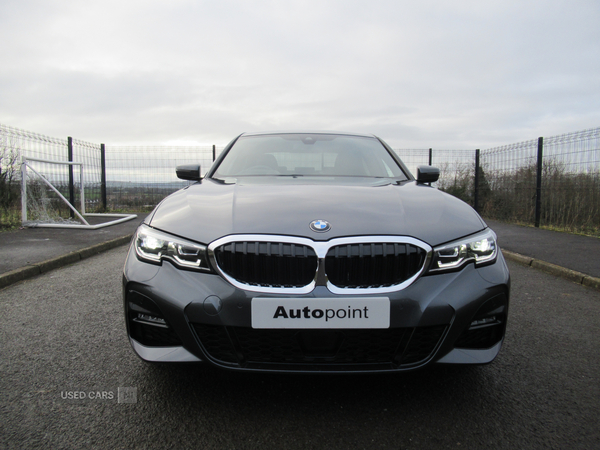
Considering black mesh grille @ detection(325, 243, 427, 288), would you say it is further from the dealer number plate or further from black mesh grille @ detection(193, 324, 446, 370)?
black mesh grille @ detection(193, 324, 446, 370)

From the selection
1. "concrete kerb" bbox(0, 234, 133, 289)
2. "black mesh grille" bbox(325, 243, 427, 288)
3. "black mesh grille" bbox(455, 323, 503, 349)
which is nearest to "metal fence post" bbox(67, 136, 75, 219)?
"concrete kerb" bbox(0, 234, 133, 289)

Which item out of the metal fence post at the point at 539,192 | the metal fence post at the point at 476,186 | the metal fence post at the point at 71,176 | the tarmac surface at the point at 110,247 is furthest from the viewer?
the metal fence post at the point at 476,186

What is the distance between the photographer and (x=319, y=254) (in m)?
1.67

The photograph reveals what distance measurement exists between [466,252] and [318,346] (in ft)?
2.48

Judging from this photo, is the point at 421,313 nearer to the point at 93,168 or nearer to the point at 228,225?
the point at 228,225

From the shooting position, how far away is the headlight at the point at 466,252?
1.73 meters

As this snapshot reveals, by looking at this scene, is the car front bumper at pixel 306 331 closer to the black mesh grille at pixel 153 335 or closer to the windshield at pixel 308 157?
the black mesh grille at pixel 153 335

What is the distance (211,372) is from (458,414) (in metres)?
1.18

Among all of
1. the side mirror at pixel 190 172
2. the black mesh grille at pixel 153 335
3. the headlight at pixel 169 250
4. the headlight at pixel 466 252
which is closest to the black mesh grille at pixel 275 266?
the headlight at pixel 169 250

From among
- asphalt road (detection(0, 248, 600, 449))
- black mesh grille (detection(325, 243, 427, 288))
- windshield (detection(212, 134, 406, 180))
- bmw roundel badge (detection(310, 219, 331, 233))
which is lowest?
asphalt road (detection(0, 248, 600, 449))

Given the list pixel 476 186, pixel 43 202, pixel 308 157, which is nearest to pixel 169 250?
pixel 308 157

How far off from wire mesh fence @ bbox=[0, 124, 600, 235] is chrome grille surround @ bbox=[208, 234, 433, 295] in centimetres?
486

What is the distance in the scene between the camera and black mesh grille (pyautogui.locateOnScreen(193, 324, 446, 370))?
5.36 ft

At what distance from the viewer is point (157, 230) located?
1909 mm
